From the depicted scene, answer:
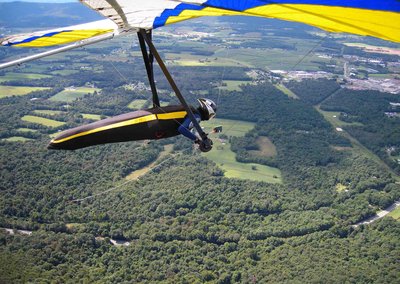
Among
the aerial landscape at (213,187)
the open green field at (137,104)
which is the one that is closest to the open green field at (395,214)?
the aerial landscape at (213,187)

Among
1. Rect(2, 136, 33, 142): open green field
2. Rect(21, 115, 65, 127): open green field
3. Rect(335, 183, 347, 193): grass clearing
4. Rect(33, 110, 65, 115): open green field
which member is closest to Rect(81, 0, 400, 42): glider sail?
Rect(335, 183, 347, 193): grass clearing

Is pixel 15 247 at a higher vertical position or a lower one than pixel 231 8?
lower

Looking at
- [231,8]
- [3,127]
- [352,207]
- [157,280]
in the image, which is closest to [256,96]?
[352,207]

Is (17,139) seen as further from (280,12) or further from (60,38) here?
(280,12)

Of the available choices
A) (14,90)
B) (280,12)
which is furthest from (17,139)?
(280,12)

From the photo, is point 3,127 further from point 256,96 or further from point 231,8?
point 231,8

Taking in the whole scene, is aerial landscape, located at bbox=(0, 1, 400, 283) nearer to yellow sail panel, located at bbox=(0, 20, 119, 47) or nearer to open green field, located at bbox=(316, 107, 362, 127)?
open green field, located at bbox=(316, 107, 362, 127)
